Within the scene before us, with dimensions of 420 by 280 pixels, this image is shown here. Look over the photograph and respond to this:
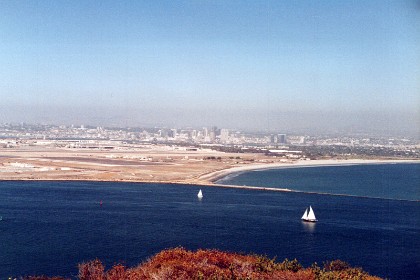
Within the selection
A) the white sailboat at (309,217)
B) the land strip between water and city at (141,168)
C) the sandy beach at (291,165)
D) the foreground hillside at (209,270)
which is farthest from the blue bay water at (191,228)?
the sandy beach at (291,165)

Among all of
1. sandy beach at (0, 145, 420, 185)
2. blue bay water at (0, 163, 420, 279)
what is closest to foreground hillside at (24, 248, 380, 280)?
blue bay water at (0, 163, 420, 279)

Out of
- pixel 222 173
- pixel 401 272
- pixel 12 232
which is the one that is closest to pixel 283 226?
pixel 401 272

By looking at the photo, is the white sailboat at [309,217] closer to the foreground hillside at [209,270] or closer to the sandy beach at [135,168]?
the foreground hillside at [209,270]

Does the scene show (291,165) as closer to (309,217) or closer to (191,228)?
(309,217)

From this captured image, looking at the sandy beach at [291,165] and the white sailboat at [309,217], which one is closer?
the white sailboat at [309,217]

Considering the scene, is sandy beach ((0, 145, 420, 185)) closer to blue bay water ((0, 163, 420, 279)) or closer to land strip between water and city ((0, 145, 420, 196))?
land strip between water and city ((0, 145, 420, 196))

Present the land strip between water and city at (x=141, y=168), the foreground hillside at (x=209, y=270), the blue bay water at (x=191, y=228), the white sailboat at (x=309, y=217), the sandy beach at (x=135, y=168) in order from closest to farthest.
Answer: the foreground hillside at (x=209, y=270), the blue bay water at (x=191, y=228), the white sailboat at (x=309, y=217), the land strip between water and city at (x=141, y=168), the sandy beach at (x=135, y=168)
